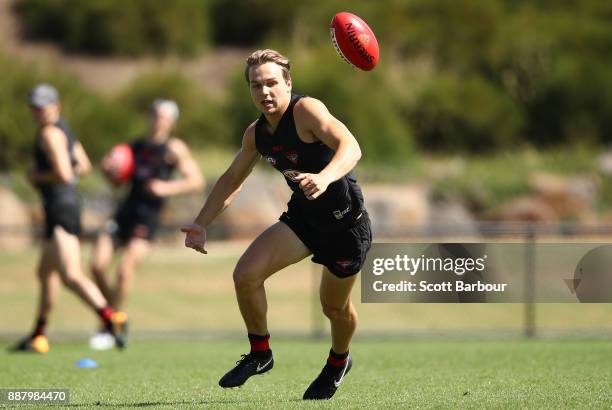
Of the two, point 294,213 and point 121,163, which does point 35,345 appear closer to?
point 121,163

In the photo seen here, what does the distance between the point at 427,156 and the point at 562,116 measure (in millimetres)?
8257

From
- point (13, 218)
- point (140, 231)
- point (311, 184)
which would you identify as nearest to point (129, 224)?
point (140, 231)

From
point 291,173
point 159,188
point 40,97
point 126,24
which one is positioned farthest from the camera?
point 126,24

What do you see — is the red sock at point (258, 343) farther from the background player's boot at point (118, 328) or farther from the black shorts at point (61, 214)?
the black shorts at point (61, 214)

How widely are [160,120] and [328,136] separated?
20.0ft

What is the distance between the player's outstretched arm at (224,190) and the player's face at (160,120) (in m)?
5.38

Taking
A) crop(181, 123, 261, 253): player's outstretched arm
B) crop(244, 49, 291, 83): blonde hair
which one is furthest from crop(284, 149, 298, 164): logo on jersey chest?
crop(244, 49, 291, 83): blonde hair

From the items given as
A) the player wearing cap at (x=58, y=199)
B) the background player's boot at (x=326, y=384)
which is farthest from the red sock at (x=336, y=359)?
the player wearing cap at (x=58, y=199)

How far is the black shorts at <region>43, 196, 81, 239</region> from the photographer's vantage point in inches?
424

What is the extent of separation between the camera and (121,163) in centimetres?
1204

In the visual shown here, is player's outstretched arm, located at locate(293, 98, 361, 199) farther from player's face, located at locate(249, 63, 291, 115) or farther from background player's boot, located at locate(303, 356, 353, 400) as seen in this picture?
background player's boot, located at locate(303, 356, 353, 400)

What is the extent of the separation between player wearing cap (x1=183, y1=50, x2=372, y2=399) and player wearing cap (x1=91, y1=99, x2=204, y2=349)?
5.13 metres

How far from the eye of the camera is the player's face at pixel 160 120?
40.1 feet

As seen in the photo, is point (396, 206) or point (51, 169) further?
point (396, 206)
